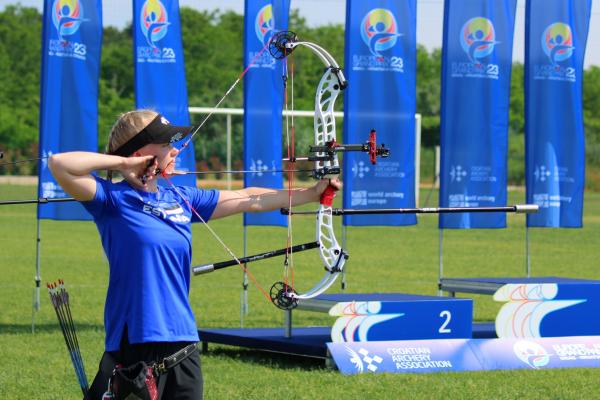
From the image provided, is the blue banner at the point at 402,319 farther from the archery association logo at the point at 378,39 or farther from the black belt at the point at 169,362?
the black belt at the point at 169,362

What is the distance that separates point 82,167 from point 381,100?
8.38 m

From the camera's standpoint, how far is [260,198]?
18.4 feet

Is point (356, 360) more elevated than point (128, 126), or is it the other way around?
point (128, 126)

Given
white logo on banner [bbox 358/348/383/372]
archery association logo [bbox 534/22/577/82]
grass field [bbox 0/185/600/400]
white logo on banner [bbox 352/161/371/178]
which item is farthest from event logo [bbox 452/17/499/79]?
white logo on banner [bbox 358/348/383/372]

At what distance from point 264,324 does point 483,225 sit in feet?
8.74

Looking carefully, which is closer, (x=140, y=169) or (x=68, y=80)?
(x=140, y=169)

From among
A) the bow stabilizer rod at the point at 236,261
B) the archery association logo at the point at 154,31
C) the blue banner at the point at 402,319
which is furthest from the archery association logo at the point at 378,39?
the bow stabilizer rod at the point at 236,261

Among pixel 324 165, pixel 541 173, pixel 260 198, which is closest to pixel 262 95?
pixel 541 173

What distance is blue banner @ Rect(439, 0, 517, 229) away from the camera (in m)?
13.0

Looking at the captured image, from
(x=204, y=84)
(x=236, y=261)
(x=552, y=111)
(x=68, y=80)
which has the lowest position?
(x=236, y=261)

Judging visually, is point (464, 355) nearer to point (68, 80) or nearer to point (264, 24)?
point (264, 24)

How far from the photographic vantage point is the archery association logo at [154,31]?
1248 cm

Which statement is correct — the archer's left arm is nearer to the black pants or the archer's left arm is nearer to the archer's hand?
the archer's hand

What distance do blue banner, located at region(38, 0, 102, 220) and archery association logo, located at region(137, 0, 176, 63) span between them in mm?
467
